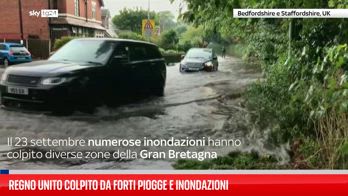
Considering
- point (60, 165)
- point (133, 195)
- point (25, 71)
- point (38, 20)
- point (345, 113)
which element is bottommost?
point (133, 195)

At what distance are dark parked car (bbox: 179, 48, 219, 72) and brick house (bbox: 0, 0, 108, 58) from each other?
52 centimetres

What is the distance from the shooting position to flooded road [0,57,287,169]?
318 cm

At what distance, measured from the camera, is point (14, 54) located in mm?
3219

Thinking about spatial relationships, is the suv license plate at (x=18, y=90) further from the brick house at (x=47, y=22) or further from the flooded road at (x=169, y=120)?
the brick house at (x=47, y=22)

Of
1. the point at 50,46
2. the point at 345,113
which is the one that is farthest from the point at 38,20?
the point at 345,113

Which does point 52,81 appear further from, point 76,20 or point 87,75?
point 76,20

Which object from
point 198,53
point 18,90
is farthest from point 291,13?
point 18,90

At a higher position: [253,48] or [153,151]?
[253,48]

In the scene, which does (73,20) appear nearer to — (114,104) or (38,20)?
(38,20)

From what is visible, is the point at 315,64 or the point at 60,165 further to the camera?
the point at 315,64

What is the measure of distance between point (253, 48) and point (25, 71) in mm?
1394

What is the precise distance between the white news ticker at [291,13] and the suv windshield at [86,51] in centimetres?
81

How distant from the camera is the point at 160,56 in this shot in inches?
131

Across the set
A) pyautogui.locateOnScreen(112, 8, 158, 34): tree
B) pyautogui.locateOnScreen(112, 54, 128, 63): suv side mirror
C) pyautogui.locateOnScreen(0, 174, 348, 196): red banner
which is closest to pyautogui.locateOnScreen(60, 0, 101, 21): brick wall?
pyautogui.locateOnScreen(112, 8, 158, 34): tree
